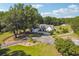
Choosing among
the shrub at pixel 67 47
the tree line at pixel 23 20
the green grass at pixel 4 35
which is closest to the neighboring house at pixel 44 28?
the tree line at pixel 23 20

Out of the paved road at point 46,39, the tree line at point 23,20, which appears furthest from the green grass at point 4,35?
the paved road at point 46,39

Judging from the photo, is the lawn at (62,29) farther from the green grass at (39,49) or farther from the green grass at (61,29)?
the green grass at (39,49)

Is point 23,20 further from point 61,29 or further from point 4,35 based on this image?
point 61,29

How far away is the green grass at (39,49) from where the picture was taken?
204cm

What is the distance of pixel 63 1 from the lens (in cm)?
204

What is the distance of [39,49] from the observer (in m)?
2.06

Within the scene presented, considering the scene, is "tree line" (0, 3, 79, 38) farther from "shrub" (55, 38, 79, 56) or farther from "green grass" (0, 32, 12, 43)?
"shrub" (55, 38, 79, 56)

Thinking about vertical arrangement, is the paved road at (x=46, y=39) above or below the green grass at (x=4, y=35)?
below

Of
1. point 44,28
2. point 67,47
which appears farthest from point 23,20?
point 67,47

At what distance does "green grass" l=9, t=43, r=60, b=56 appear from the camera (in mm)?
2041

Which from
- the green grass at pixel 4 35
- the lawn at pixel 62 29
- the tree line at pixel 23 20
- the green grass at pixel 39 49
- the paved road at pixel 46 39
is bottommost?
the green grass at pixel 39 49

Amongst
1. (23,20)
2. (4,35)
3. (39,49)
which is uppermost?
(23,20)

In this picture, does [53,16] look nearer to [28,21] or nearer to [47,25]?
[47,25]

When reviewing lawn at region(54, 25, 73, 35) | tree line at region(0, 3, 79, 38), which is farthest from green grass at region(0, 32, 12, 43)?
lawn at region(54, 25, 73, 35)
